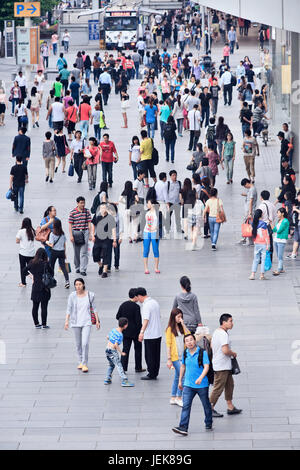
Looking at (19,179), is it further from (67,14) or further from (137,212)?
(67,14)

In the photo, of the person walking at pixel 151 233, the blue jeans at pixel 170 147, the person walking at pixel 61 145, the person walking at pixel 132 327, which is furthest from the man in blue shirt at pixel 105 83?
the person walking at pixel 132 327

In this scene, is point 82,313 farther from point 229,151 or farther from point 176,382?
point 229,151

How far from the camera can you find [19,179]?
23.5 metres

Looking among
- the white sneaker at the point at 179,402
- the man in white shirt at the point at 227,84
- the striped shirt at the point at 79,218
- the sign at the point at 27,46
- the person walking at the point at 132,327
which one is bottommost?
the white sneaker at the point at 179,402

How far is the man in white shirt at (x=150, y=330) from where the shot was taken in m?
14.3

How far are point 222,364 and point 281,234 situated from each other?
6.65m

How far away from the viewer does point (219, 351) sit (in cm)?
1309

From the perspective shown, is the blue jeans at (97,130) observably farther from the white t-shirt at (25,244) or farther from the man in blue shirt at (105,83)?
the white t-shirt at (25,244)

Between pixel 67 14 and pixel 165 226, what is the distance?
50754mm

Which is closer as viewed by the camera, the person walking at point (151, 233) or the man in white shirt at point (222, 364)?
the man in white shirt at point (222, 364)

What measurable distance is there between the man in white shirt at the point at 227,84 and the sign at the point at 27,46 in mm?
8516

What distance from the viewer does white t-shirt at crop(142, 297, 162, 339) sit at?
14.3 metres
